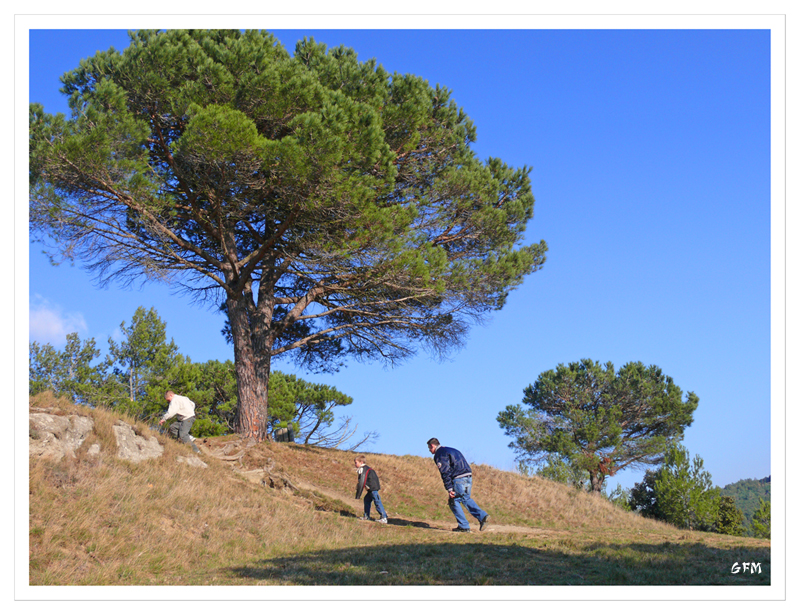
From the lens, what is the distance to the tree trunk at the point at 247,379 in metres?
15.1

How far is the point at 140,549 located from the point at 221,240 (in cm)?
856

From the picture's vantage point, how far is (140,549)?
740cm

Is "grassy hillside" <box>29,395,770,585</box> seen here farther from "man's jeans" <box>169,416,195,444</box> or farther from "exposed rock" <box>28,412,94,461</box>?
"man's jeans" <box>169,416,195,444</box>

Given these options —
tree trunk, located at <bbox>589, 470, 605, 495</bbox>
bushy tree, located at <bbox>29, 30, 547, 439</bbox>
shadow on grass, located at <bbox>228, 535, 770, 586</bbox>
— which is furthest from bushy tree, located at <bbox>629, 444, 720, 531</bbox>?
shadow on grass, located at <bbox>228, 535, 770, 586</bbox>

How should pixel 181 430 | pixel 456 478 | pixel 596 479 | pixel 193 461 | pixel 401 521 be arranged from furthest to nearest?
pixel 596 479 → pixel 401 521 → pixel 181 430 → pixel 193 461 → pixel 456 478

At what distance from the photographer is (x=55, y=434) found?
29.8 ft

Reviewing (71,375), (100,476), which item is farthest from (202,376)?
(100,476)

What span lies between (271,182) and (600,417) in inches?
1044

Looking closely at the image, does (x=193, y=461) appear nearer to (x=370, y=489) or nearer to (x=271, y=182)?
(x=370, y=489)

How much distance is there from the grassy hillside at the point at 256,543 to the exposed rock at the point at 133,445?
0.20 meters

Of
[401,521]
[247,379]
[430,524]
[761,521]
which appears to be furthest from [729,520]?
[247,379]

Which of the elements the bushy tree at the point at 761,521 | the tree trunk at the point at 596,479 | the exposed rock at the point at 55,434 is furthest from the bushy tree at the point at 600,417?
the exposed rock at the point at 55,434

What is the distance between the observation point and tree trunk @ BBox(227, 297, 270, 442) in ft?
49.6

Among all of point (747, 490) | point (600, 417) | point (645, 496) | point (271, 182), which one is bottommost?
point (747, 490)
